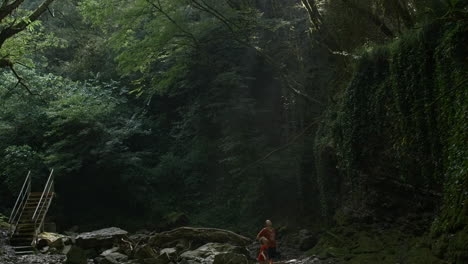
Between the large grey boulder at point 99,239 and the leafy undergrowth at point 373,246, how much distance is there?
6.80 metres

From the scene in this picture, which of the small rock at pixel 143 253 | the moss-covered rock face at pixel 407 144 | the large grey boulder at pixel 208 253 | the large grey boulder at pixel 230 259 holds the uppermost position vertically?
the moss-covered rock face at pixel 407 144

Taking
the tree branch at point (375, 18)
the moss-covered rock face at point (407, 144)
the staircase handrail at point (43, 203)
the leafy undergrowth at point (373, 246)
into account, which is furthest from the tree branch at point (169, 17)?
the leafy undergrowth at point (373, 246)

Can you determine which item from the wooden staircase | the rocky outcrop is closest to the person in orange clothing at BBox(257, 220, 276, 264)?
the rocky outcrop

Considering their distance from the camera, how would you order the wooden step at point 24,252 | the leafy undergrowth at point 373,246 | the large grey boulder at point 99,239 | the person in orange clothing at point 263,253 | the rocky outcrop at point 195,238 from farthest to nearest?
the rocky outcrop at point 195,238 < the large grey boulder at point 99,239 < the wooden step at point 24,252 < the person in orange clothing at point 263,253 < the leafy undergrowth at point 373,246

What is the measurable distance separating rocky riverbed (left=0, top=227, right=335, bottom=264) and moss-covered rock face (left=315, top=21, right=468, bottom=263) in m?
2.25

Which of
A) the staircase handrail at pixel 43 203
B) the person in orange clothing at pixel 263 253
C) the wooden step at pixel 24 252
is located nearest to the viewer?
the person in orange clothing at pixel 263 253

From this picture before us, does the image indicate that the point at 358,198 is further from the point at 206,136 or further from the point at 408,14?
the point at 206,136

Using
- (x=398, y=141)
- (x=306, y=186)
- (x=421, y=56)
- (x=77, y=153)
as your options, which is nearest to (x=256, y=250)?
(x=306, y=186)

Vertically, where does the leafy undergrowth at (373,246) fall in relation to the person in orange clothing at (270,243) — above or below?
above

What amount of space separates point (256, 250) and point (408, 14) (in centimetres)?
891

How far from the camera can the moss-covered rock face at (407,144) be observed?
766cm

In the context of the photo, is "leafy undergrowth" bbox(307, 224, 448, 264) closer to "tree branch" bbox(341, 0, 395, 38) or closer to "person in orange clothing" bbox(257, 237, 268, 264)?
"person in orange clothing" bbox(257, 237, 268, 264)

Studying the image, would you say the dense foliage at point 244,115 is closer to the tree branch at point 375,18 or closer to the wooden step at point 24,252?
the tree branch at point 375,18

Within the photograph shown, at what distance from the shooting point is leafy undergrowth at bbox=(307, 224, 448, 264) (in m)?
8.76
